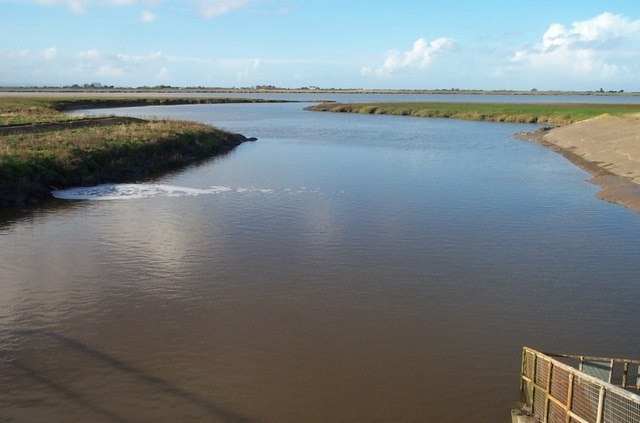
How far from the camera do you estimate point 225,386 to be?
403 inches

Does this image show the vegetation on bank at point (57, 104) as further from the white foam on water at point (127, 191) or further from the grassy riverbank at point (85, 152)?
the white foam on water at point (127, 191)

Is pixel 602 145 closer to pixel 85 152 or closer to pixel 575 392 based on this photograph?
pixel 85 152

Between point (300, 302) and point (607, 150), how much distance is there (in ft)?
122

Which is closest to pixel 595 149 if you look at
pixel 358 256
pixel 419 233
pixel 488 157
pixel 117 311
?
pixel 488 157

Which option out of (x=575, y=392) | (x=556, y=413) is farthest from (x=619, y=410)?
(x=556, y=413)

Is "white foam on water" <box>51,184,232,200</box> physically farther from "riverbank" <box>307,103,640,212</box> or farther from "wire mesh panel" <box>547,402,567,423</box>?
"wire mesh panel" <box>547,402,567,423</box>

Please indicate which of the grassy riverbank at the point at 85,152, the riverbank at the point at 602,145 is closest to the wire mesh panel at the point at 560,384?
the riverbank at the point at 602,145

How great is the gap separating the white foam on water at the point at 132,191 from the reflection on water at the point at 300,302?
1.25 feet

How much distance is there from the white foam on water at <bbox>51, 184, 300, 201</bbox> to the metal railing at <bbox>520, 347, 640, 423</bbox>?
2021cm

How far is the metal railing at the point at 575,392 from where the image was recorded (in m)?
7.82

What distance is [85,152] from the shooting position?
104ft

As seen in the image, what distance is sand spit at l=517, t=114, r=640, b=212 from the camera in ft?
96.0

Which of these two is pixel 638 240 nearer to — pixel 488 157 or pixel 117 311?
pixel 117 311

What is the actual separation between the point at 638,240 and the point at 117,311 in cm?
1723
